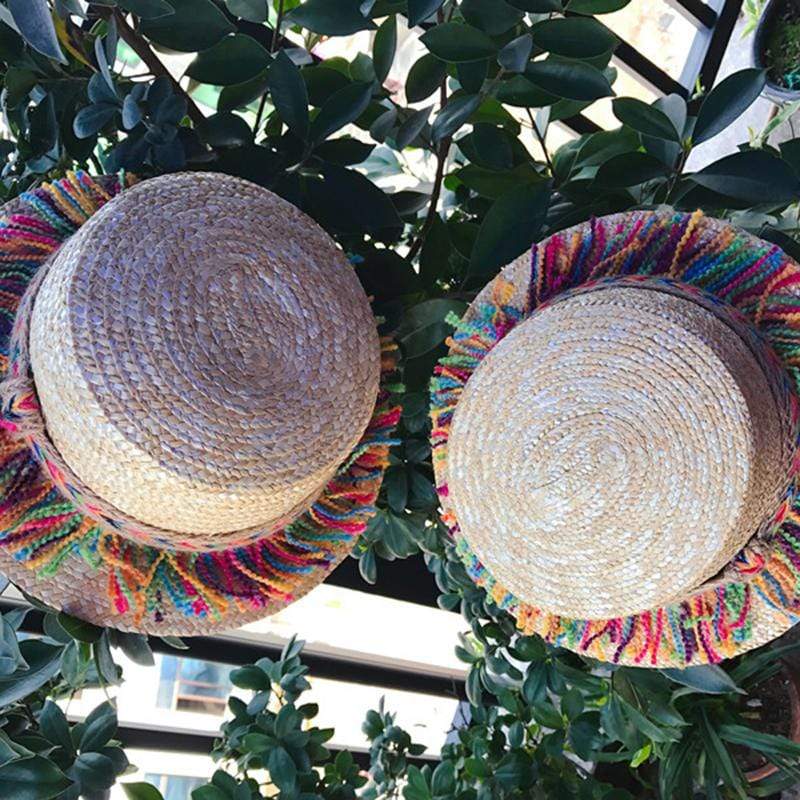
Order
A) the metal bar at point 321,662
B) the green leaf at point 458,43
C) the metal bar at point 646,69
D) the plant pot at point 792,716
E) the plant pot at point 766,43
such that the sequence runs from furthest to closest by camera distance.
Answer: the metal bar at point 646,69 → the plant pot at point 766,43 → the metal bar at point 321,662 → the plant pot at point 792,716 → the green leaf at point 458,43

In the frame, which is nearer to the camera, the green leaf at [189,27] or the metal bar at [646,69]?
the green leaf at [189,27]

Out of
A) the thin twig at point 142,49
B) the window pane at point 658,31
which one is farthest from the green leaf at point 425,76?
the window pane at point 658,31

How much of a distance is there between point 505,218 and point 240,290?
0.93ft

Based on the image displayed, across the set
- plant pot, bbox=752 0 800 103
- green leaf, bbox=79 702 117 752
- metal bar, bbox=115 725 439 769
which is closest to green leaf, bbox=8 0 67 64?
green leaf, bbox=79 702 117 752

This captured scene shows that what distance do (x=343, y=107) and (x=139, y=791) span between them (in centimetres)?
77

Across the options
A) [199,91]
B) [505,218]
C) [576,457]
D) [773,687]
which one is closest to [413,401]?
[505,218]

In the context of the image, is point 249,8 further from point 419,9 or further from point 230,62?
point 419,9

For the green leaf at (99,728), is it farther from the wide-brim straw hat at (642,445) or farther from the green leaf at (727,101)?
the green leaf at (727,101)

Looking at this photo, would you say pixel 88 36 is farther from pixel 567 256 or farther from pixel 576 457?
pixel 576 457

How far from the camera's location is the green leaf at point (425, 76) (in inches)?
34.8

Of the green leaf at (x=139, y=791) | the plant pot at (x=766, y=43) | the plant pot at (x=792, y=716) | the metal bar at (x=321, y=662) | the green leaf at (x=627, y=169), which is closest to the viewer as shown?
the green leaf at (x=627, y=169)

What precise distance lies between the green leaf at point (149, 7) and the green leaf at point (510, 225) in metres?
0.33

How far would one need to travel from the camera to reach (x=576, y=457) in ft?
2.14

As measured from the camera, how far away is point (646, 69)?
92.4 inches
